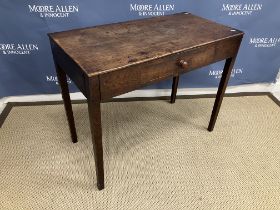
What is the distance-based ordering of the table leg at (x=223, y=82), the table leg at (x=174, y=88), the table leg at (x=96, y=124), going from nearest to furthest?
the table leg at (x=96, y=124)
the table leg at (x=223, y=82)
the table leg at (x=174, y=88)

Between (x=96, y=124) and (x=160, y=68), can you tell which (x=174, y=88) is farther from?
(x=96, y=124)

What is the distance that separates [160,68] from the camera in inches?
39.9

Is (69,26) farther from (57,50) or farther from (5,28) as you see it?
(57,50)

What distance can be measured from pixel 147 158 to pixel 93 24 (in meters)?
0.92

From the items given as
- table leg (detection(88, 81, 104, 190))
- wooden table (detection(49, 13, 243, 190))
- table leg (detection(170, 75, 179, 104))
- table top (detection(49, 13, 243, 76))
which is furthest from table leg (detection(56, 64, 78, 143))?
table leg (detection(170, 75, 179, 104))

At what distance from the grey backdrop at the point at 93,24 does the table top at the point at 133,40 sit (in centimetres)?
32

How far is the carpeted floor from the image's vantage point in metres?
1.21

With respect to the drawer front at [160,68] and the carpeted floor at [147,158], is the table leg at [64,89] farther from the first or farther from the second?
the drawer front at [160,68]

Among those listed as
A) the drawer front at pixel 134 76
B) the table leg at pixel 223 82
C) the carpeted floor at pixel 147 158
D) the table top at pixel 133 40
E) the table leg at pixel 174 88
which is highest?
the table top at pixel 133 40

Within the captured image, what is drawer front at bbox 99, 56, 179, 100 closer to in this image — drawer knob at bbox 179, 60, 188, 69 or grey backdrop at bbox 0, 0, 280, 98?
drawer knob at bbox 179, 60, 188, 69

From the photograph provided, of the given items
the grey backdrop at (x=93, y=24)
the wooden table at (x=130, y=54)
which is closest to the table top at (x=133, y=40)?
the wooden table at (x=130, y=54)

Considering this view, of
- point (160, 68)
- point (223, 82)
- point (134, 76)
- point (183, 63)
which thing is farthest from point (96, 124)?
point (223, 82)

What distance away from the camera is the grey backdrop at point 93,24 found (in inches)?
59.3

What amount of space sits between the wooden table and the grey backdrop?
324mm
